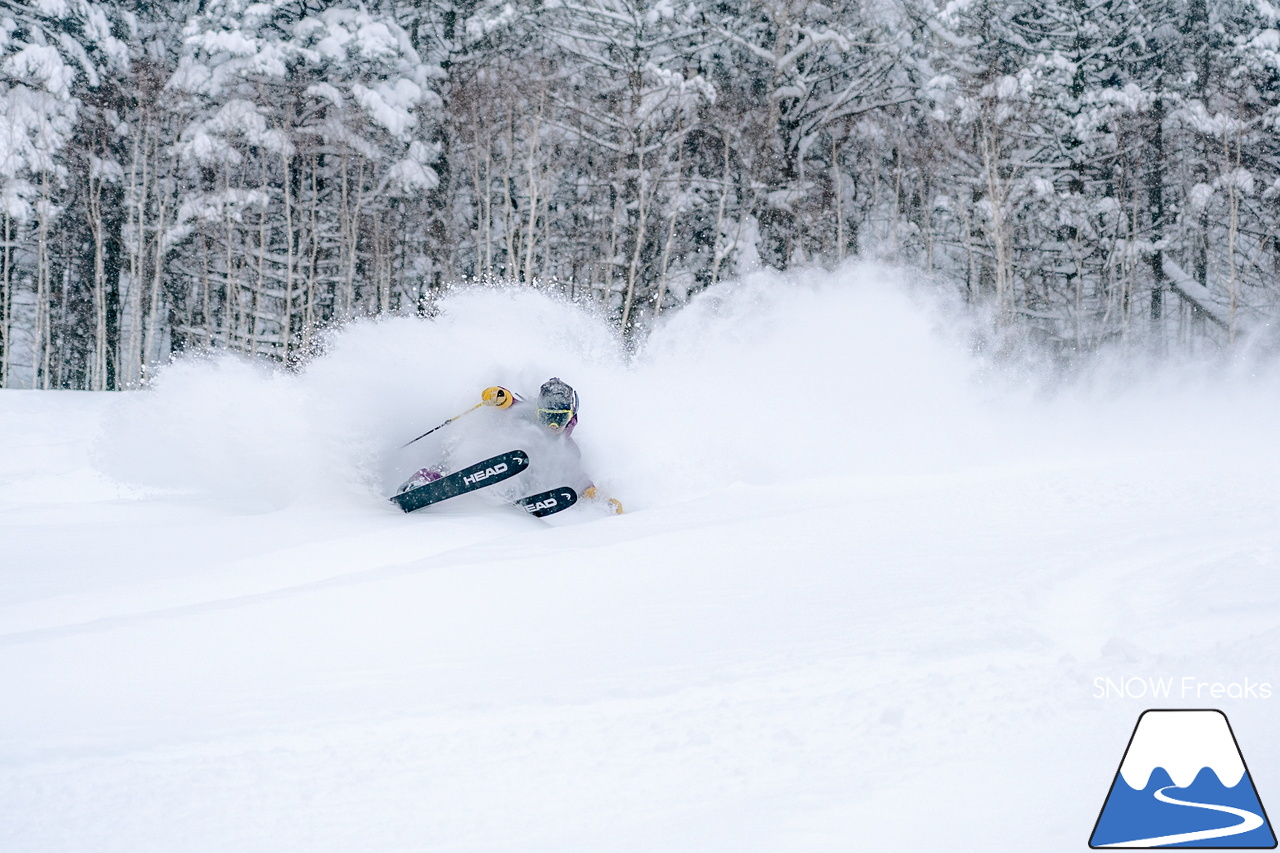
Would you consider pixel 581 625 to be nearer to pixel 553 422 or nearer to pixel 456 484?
pixel 456 484

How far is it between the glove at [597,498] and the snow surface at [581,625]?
0.54ft

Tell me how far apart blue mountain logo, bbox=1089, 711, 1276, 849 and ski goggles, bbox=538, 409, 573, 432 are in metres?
5.04

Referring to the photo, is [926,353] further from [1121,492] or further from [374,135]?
[374,135]

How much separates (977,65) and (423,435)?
20.3 m

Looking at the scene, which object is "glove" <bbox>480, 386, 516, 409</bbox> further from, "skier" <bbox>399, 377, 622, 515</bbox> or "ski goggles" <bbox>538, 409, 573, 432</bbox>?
"ski goggles" <bbox>538, 409, 573, 432</bbox>

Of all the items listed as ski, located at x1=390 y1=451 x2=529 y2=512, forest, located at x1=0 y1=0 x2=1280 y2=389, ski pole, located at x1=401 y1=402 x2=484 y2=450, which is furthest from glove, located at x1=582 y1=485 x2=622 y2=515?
forest, located at x1=0 y1=0 x2=1280 y2=389

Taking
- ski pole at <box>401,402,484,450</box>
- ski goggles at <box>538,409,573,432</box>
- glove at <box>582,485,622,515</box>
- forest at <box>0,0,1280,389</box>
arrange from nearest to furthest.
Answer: ski pole at <box>401,402,484,450</box> → ski goggles at <box>538,409,573,432</box> → glove at <box>582,485,622,515</box> → forest at <box>0,0,1280,389</box>

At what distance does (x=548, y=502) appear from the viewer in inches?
280

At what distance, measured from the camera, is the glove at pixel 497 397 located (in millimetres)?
7062

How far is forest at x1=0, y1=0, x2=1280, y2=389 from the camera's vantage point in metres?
19.9

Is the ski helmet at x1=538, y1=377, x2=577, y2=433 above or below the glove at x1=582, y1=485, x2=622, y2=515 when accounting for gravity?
above

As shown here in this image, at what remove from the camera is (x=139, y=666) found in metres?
3.42

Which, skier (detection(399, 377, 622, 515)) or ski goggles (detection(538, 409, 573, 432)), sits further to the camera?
ski goggles (detection(538, 409, 573, 432))

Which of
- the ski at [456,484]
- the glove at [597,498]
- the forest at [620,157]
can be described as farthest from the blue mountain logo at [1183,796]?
the forest at [620,157]
